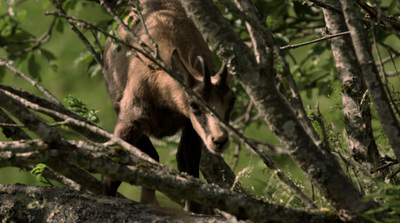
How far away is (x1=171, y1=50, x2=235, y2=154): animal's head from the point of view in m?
4.67

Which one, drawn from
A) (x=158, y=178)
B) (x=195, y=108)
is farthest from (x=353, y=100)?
(x=158, y=178)

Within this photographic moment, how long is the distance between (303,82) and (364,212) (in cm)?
460

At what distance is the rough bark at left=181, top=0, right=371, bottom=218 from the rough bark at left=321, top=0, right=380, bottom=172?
4.49 feet

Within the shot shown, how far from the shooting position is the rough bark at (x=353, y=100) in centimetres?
427

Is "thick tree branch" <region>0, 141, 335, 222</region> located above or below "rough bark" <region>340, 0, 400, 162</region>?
below

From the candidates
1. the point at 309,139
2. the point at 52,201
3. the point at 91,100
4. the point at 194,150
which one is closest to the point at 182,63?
the point at 194,150

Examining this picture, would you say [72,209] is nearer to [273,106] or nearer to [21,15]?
[273,106]

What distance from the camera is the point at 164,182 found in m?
2.68

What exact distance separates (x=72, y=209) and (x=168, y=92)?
2.26m

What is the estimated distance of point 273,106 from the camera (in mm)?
2906

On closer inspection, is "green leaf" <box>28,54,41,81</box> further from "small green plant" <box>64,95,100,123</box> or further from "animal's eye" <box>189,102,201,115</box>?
"animal's eye" <box>189,102,201,115</box>

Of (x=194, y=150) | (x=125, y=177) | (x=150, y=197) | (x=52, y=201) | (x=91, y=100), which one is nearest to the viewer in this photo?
(x=125, y=177)

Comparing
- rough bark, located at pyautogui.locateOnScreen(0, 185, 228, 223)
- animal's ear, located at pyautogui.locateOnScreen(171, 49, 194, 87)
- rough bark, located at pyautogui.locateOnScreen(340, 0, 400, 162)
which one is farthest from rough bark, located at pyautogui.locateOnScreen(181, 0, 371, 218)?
animal's ear, located at pyautogui.locateOnScreen(171, 49, 194, 87)

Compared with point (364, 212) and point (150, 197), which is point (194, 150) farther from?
point (364, 212)
